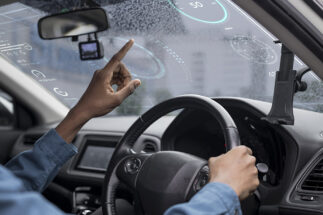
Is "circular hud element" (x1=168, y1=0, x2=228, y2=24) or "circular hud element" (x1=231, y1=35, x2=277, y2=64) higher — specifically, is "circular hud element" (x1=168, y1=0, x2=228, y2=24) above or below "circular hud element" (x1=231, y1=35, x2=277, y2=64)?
above

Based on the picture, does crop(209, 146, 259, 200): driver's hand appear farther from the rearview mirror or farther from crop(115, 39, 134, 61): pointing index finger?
the rearview mirror

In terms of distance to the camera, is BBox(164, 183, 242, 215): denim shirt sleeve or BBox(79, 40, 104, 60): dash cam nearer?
BBox(164, 183, 242, 215): denim shirt sleeve

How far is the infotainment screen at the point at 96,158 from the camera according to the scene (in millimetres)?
2963

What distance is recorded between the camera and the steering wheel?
58.9 inches

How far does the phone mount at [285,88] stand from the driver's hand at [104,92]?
602 millimetres

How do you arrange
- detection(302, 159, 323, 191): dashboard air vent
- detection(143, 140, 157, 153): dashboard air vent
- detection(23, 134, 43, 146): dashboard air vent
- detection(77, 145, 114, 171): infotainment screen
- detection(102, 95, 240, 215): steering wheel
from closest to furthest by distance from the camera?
detection(102, 95, 240, 215): steering wheel, detection(302, 159, 323, 191): dashboard air vent, detection(143, 140, 157, 153): dashboard air vent, detection(77, 145, 114, 171): infotainment screen, detection(23, 134, 43, 146): dashboard air vent

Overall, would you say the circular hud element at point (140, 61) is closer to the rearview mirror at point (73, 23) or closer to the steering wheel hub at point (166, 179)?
the rearview mirror at point (73, 23)

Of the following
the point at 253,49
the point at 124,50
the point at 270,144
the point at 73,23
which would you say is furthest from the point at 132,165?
the point at 253,49

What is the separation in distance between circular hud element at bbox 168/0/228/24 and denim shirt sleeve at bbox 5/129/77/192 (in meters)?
0.87

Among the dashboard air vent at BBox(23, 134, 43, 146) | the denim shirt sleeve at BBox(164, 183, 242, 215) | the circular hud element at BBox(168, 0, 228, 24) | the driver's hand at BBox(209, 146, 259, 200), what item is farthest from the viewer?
the dashboard air vent at BBox(23, 134, 43, 146)

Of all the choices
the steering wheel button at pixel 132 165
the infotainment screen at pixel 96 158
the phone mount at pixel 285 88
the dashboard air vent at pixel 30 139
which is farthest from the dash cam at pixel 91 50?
the dashboard air vent at pixel 30 139

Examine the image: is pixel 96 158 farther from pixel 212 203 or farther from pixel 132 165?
pixel 212 203

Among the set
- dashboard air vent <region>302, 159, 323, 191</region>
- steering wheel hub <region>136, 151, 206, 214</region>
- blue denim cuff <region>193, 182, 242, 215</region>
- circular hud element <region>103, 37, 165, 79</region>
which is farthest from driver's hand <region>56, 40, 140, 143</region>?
circular hud element <region>103, 37, 165, 79</region>

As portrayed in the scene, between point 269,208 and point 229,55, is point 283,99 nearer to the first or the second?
point 269,208
